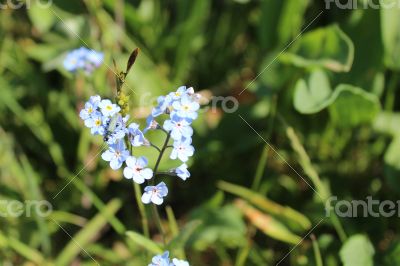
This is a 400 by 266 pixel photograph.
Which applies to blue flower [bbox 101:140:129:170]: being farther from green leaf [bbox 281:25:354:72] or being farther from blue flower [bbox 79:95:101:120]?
green leaf [bbox 281:25:354:72]

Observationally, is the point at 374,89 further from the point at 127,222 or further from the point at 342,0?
the point at 127,222

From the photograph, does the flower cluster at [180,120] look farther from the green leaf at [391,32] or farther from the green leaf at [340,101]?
the green leaf at [391,32]

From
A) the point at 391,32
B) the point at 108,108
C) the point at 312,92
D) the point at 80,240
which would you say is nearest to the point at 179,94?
the point at 108,108

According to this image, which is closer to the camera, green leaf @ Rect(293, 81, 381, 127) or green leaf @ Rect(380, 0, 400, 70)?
green leaf @ Rect(293, 81, 381, 127)

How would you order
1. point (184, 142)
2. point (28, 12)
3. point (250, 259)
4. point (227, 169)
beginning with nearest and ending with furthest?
point (184, 142), point (250, 259), point (227, 169), point (28, 12)

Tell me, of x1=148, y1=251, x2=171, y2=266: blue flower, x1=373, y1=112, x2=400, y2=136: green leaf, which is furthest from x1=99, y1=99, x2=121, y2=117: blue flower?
x1=373, y1=112, x2=400, y2=136: green leaf

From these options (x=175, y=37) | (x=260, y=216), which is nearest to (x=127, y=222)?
(x=260, y=216)
